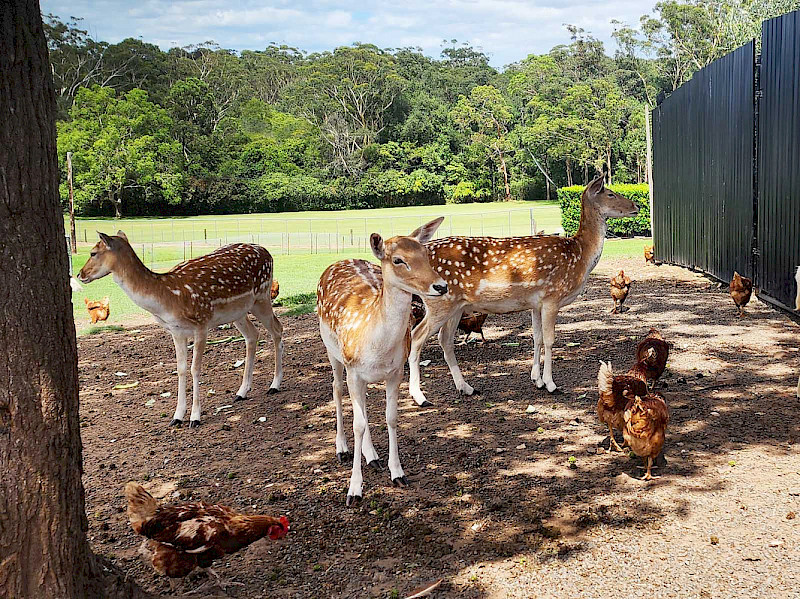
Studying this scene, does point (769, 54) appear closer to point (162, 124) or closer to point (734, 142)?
point (734, 142)

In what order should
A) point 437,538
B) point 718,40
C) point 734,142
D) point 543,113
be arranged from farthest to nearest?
point 543,113 → point 718,40 → point 734,142 → point 437,538

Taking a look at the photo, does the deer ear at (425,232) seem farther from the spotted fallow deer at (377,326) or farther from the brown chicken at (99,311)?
the brown chicken at (99,311)

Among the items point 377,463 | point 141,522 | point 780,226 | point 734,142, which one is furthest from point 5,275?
point 734,142

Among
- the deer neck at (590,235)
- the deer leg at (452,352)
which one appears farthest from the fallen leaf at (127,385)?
the deer neck at (590,235)

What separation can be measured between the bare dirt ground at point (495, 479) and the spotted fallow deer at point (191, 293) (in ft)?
1.45

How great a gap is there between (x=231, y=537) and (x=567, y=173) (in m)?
59.2

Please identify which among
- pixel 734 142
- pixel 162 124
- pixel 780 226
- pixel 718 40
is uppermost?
pixel 718 40

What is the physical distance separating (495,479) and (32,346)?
3286mm

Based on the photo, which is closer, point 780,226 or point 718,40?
point 780,226

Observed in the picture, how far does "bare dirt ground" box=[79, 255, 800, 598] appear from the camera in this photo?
4223mm

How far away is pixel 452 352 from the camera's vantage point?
25.6 feet

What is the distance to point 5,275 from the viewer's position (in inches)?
130

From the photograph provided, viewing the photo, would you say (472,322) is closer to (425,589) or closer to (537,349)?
(537,349)

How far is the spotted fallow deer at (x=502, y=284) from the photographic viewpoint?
25.0 feet
